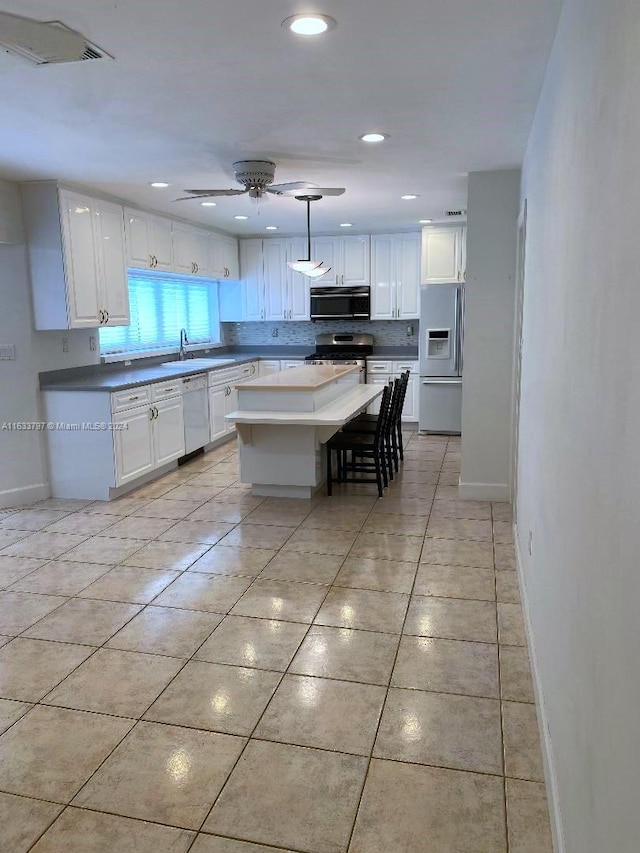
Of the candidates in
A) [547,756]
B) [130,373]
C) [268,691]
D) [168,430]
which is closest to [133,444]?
[168,430]

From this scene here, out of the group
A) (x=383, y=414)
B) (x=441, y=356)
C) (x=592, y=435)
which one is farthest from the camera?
(x=441, y=356)

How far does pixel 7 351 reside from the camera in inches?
195

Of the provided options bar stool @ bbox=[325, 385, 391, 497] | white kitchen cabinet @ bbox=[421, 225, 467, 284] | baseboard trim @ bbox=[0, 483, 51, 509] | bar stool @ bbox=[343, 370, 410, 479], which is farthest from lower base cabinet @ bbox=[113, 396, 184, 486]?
white kitchen cabinet @ bbox=[421, 225, 467, 284]

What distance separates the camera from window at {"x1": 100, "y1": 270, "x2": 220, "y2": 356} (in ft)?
21.8

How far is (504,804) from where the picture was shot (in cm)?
198

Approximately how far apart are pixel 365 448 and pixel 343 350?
3439mm

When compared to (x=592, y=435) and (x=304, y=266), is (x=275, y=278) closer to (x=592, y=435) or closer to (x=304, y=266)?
(x=304, y=266)

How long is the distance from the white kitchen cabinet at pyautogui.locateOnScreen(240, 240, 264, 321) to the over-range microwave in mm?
726

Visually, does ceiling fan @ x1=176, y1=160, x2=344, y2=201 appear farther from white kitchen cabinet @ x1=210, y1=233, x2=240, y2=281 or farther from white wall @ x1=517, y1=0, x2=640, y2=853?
white kitchen cabinet @ x1=210, y1=233, x2=240, y2=281

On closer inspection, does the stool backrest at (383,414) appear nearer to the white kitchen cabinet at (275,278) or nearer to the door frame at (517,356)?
the door frame at (517,356)

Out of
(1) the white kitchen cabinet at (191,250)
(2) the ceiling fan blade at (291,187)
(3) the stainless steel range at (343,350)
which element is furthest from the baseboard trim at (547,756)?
(3) the stainless steel range at (343,350)

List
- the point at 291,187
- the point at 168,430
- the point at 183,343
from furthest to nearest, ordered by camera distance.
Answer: the point at 183,343, the point at 168,430, the point at 291,187

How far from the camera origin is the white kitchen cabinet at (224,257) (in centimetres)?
764

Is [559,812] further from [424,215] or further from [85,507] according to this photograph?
[424,215]
